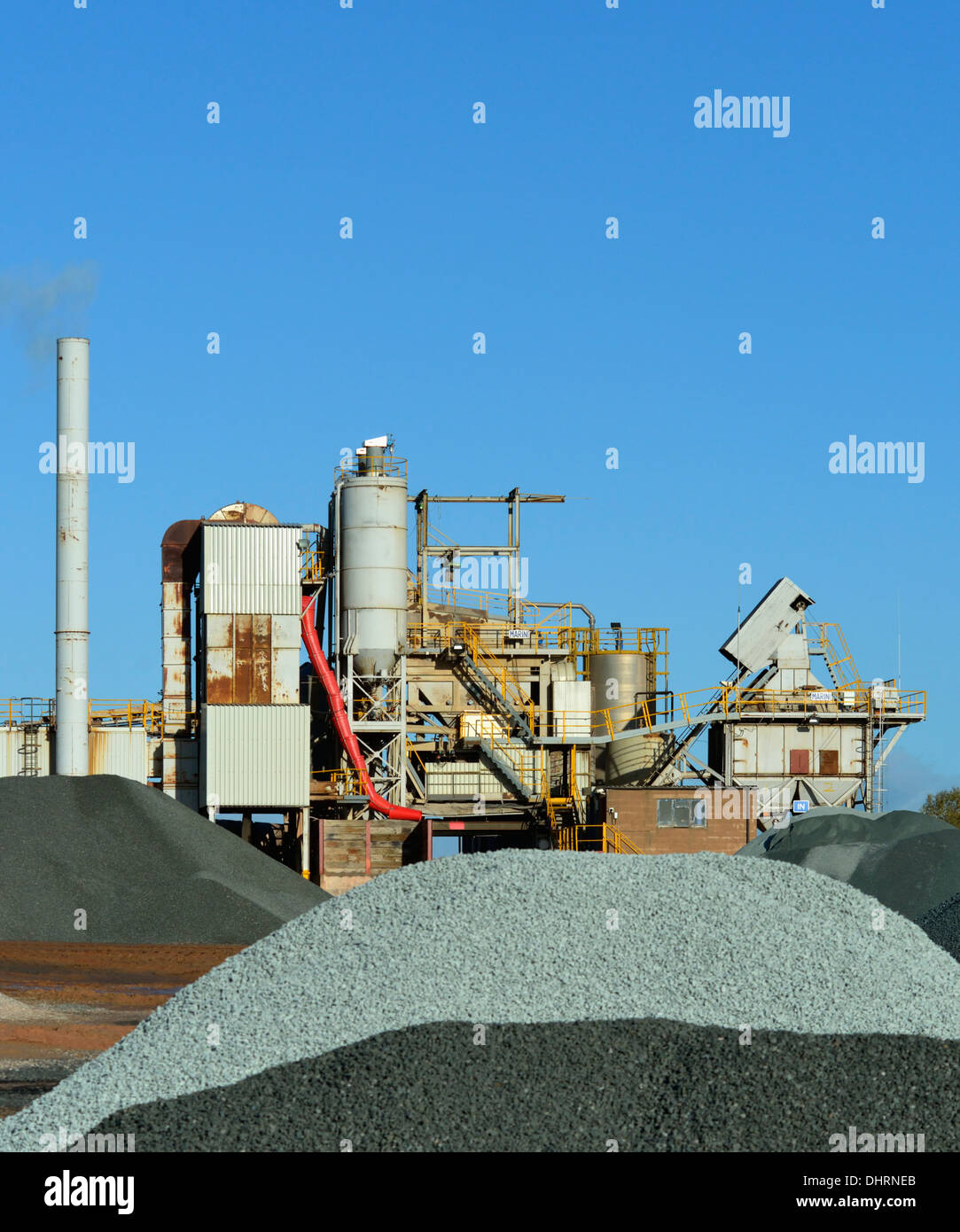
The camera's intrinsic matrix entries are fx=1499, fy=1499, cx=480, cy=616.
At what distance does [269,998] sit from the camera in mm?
10172

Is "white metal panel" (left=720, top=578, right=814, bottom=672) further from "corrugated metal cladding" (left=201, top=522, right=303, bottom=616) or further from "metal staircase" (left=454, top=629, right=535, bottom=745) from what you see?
"corrugated metal cladding" (left=201, top=522, right=303, bottom=616)

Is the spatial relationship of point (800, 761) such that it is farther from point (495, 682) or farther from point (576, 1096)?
point (576, 1096)

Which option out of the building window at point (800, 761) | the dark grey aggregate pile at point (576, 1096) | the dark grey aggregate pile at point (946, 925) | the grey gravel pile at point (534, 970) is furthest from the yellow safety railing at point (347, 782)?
the dark grey aggregate pile at point (576, 1096)

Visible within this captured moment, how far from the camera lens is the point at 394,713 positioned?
3030 centimetres

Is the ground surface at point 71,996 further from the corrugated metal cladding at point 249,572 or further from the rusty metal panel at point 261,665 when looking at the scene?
the corrugated metal cladding at point 249,572

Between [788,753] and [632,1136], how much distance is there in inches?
916

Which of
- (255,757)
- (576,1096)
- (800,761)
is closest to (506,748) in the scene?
(255,757)

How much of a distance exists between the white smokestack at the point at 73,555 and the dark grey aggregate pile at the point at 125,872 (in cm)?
373

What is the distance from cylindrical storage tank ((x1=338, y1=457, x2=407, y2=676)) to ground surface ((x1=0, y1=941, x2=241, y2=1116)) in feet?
34.9

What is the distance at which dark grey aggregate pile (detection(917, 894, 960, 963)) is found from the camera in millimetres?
14367

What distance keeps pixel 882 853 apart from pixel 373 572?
13245 mm

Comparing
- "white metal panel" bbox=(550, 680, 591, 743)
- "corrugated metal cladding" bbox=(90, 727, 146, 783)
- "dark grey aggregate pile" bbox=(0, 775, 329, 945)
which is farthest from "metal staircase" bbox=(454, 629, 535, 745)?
"dark grey aggregate pile" bbox=(0, 775, 329, 945)

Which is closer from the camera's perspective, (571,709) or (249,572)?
(249,572)

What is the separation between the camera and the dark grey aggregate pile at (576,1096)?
336 inches
